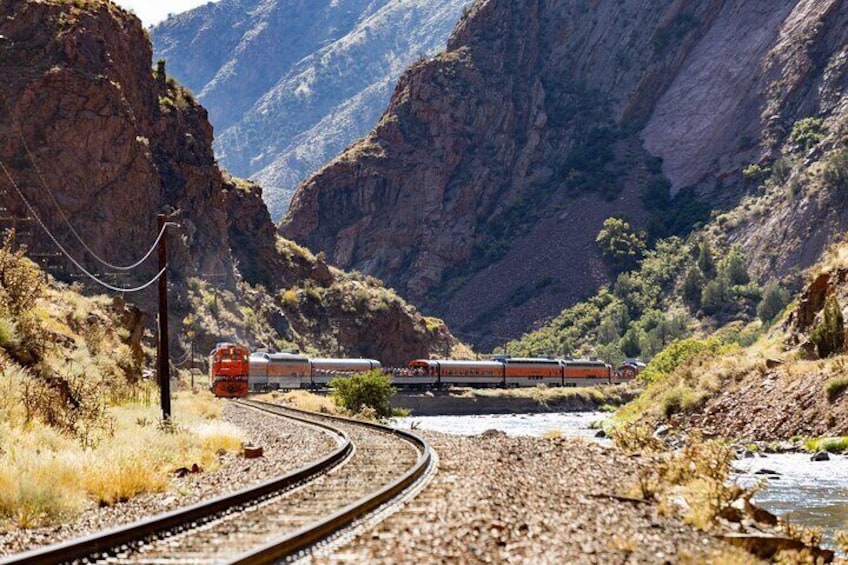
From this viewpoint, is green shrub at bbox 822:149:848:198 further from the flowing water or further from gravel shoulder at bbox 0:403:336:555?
gravel shoulder at bbox 0:403:336:555

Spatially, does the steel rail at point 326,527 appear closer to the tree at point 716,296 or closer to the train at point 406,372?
the train at point 406,372

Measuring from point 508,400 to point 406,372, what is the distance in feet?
34.0

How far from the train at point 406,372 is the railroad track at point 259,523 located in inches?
1877

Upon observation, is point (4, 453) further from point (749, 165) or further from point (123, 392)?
point (749, 165)

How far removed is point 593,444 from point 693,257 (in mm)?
154327

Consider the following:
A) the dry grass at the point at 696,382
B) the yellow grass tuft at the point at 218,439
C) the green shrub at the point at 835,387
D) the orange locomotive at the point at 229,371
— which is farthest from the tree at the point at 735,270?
the yellow grass tuft at the point at 218,439

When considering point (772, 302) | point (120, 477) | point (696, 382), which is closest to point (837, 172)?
point (772, 302)

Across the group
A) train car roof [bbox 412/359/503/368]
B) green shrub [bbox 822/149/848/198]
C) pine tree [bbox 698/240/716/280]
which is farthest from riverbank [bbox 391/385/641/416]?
pine tree [bbox 698/240/716/280]

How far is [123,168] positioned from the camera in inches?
3489

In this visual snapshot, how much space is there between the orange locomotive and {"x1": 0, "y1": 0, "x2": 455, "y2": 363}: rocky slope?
15766 millimetres

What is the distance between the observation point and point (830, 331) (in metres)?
37.4

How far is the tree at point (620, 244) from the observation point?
614ft

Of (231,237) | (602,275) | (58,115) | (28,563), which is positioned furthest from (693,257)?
(28,563)

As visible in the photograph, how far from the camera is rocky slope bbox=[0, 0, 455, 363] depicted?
8125 centimetres
